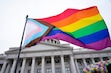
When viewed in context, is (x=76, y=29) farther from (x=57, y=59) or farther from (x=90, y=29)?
(x=57, y=59)

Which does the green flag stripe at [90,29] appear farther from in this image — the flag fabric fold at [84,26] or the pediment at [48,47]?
the pediment at [48,47]

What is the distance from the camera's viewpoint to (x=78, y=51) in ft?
109

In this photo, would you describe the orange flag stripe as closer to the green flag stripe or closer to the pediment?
the green flag stripe

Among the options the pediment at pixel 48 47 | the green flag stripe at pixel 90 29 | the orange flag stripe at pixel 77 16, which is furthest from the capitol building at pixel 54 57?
the green flag stripe at pixel 90 29

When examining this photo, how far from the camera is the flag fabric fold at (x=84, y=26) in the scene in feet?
27.7

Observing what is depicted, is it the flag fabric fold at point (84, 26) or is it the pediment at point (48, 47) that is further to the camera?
the pediment at point (48, 47)

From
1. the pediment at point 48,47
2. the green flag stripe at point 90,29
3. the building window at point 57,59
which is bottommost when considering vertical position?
the green flag stripe at point 90,29

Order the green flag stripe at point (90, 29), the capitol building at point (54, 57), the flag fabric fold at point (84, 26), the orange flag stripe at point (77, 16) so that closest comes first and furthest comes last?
the flag fabric fold at point (84, 26) → the green flag stripe at point (90, 29) → the orange flag stripe at point (77, 16) → the capitol building at point (54, 57)

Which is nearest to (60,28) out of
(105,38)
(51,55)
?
(105,38)

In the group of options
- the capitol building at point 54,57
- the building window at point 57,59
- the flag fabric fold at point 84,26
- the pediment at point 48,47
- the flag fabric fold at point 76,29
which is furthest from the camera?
the building window at point 57,59

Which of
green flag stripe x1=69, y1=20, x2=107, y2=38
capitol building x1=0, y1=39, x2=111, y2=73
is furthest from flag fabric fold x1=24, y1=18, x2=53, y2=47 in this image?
capitol building x1=0, y1=39, x2=111, y2=73

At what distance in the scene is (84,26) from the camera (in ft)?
31.0

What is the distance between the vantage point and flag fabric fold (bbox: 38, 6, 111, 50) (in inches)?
333

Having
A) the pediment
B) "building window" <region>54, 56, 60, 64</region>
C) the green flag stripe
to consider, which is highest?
the pediment
